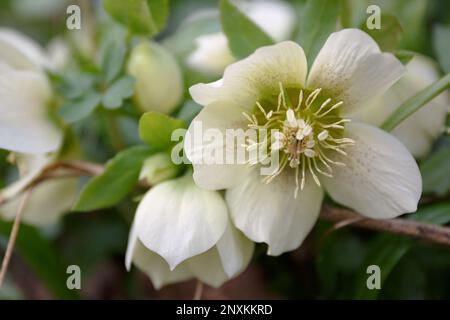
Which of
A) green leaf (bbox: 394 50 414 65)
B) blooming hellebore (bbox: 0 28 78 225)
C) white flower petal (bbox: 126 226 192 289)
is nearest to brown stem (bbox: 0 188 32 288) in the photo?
blooming hellebore (bbox: 0 28 78 225)

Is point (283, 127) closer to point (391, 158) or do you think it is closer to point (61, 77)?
point (391, 158)

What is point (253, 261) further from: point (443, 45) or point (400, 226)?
point (443, 45)

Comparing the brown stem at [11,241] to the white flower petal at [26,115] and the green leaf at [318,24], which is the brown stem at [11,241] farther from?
the green leaf at [318,24]

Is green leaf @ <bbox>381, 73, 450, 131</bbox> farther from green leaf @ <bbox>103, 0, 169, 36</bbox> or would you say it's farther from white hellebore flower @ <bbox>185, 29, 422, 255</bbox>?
green leaf @ <bbox>103, 0, 169, 36</bbox>

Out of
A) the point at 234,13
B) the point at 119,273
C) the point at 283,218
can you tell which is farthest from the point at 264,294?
the point at 234,13

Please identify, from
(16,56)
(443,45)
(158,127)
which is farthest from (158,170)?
(443,45)

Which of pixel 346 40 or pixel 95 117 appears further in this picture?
pixel 95 117

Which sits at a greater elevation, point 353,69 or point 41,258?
point 353,69
